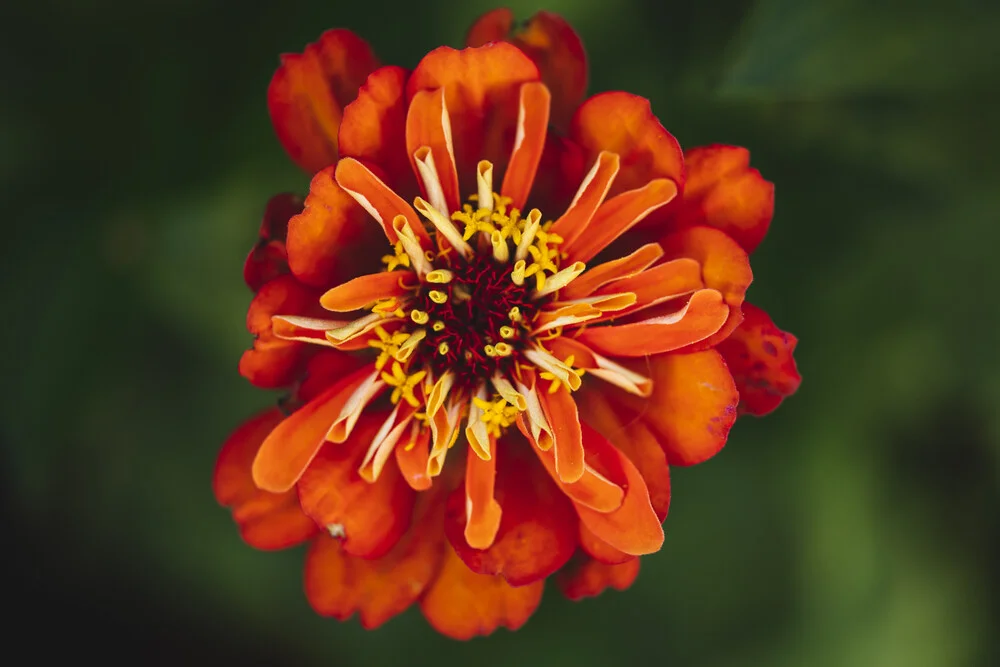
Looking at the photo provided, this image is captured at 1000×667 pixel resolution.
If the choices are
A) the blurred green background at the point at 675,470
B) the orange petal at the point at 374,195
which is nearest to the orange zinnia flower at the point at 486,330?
the orange petal at the point at 374,195

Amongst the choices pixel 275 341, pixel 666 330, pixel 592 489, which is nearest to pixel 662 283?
pixel 666 330

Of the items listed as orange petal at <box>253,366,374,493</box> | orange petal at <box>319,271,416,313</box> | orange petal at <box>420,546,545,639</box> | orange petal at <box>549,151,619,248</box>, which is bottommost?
orange petal at <box>420,546,545,639</box>

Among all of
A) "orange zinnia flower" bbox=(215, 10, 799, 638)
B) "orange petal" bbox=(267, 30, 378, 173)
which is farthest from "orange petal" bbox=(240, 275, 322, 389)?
"orange petal" bbox=(267, 30, 378, 173)

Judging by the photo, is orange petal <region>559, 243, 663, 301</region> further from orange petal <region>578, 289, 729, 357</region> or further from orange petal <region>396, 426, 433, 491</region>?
orange petal <region>396, 426, 433, 491</region>

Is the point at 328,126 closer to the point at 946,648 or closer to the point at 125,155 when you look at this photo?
the point at 125,155

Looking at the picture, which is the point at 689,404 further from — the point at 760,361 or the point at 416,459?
the point at 416,459

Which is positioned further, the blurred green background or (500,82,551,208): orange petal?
the blurred green background
